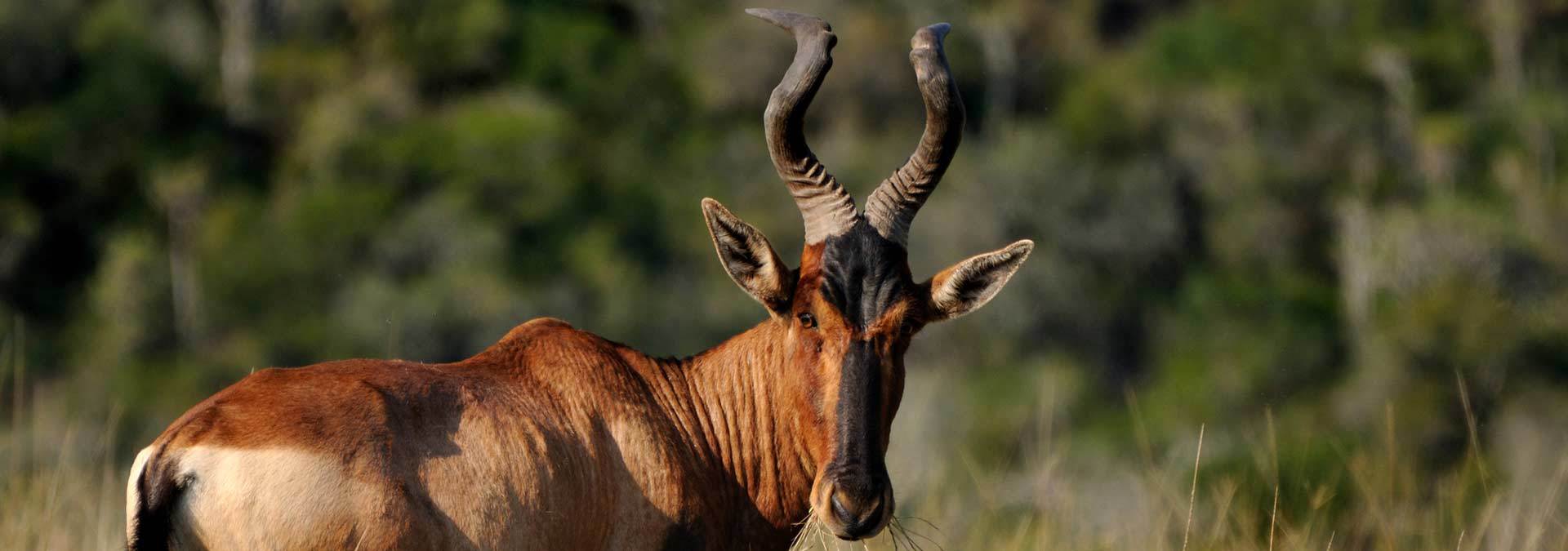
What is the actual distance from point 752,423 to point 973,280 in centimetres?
102

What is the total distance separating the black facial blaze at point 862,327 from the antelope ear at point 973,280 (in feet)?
0.49

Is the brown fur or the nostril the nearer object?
the brown fur

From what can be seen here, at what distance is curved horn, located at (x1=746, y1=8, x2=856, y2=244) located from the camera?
765 centimetres

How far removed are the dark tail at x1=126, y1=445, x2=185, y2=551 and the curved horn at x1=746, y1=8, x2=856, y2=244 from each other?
8.72ft

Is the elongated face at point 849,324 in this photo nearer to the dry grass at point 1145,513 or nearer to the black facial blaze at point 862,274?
the black facial blaze at point 862,274

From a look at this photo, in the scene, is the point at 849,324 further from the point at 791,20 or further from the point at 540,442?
the point at 791,20

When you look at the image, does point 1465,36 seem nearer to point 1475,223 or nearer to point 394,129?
point 1475,223

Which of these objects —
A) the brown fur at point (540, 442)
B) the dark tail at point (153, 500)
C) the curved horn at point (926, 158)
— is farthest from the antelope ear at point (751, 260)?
the dark tail at point (153, 500)

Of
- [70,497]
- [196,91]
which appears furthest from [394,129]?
[70,497]

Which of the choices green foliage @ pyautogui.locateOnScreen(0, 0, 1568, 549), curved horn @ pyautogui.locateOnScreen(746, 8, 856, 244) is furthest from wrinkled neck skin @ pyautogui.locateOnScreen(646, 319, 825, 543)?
green foliage @ pyautogui.locateOnScreen(0, 0, 1568, 549)

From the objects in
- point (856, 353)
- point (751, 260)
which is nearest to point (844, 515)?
point (856, 353)

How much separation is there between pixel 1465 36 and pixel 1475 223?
19.5 metres

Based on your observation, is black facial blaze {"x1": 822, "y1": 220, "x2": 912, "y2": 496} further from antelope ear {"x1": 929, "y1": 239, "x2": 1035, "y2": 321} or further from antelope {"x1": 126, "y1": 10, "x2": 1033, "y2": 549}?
antelope ear {"x1": 929, "y1": 239, "x2": 1035, "y2": 321}

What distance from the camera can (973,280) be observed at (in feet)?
25.4
